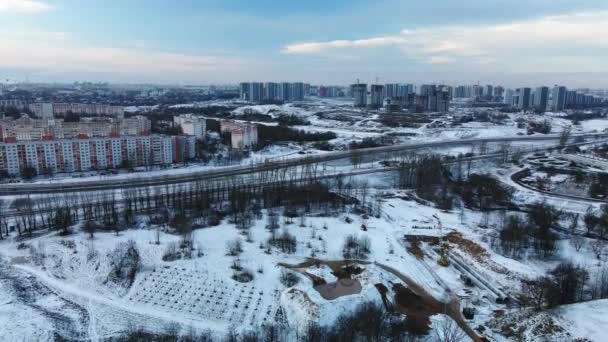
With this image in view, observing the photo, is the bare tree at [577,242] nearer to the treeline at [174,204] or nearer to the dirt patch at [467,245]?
the dirt patch at [467,245]

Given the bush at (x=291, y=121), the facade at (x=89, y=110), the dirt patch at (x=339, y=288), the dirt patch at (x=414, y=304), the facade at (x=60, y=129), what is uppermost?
the facade at (x=89, y=110)

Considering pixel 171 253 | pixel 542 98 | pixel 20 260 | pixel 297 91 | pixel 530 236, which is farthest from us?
pixel 297 91

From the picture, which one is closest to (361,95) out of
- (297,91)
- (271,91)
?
(297,91)

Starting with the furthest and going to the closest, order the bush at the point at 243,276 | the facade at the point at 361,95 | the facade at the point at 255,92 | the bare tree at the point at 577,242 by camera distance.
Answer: the facade at the point at 255,92
the facade at the point at 361,95
the bare tree at the point at 577,242
the bush at the point at 243,276

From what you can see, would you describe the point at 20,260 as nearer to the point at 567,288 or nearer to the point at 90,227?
the point at 90,227

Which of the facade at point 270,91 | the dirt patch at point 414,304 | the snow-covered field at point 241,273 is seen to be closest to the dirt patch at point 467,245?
the snow-covered field at point 241,273

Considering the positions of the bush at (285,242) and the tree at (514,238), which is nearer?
the bush at (285,242)

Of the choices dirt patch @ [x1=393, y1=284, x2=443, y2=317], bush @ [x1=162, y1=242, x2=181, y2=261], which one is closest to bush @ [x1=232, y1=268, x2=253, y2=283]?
bush @ [x1=162, y1=242, x2=181, y2=261]

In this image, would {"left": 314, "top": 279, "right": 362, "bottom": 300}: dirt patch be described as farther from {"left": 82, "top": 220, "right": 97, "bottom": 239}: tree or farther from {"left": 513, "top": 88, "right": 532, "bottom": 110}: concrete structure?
{"left": 513, "top": 88, "right": 532, "bottom": 110}: concrete structure
